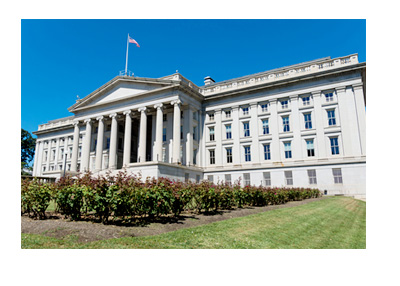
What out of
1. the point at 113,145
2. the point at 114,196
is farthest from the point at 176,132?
the point at 114,196

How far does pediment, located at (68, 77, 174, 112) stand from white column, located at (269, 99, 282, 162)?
1649 centimetres

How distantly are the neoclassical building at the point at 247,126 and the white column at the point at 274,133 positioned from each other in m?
0.16

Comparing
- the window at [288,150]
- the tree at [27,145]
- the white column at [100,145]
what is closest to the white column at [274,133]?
the window at [288,150]

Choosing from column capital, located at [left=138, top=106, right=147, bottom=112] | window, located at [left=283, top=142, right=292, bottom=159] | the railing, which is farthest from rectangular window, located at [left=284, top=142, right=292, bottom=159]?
column capital, located at [left=138, top=106, right=147, bottom=112]

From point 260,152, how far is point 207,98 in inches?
530

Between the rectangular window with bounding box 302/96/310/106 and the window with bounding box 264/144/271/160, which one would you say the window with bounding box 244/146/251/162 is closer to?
the window with bounding box 264/144/271/160

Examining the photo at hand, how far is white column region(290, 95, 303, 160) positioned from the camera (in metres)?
37.8

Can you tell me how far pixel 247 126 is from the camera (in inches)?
1677

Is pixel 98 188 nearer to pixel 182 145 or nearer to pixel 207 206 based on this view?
pixel 207 206

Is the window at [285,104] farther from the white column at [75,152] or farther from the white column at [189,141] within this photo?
the white column at [75,152]

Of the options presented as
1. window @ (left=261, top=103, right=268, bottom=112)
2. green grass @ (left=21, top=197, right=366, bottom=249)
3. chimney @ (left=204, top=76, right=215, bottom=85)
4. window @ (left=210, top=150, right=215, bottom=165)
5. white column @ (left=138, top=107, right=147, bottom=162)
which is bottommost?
green grass @ (left=21, top=197, right=366, bottom=249)

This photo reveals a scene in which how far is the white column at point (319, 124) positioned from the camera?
119 feet

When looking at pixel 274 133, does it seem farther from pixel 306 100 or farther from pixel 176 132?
pixel 176 132

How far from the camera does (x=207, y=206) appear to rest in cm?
1466
